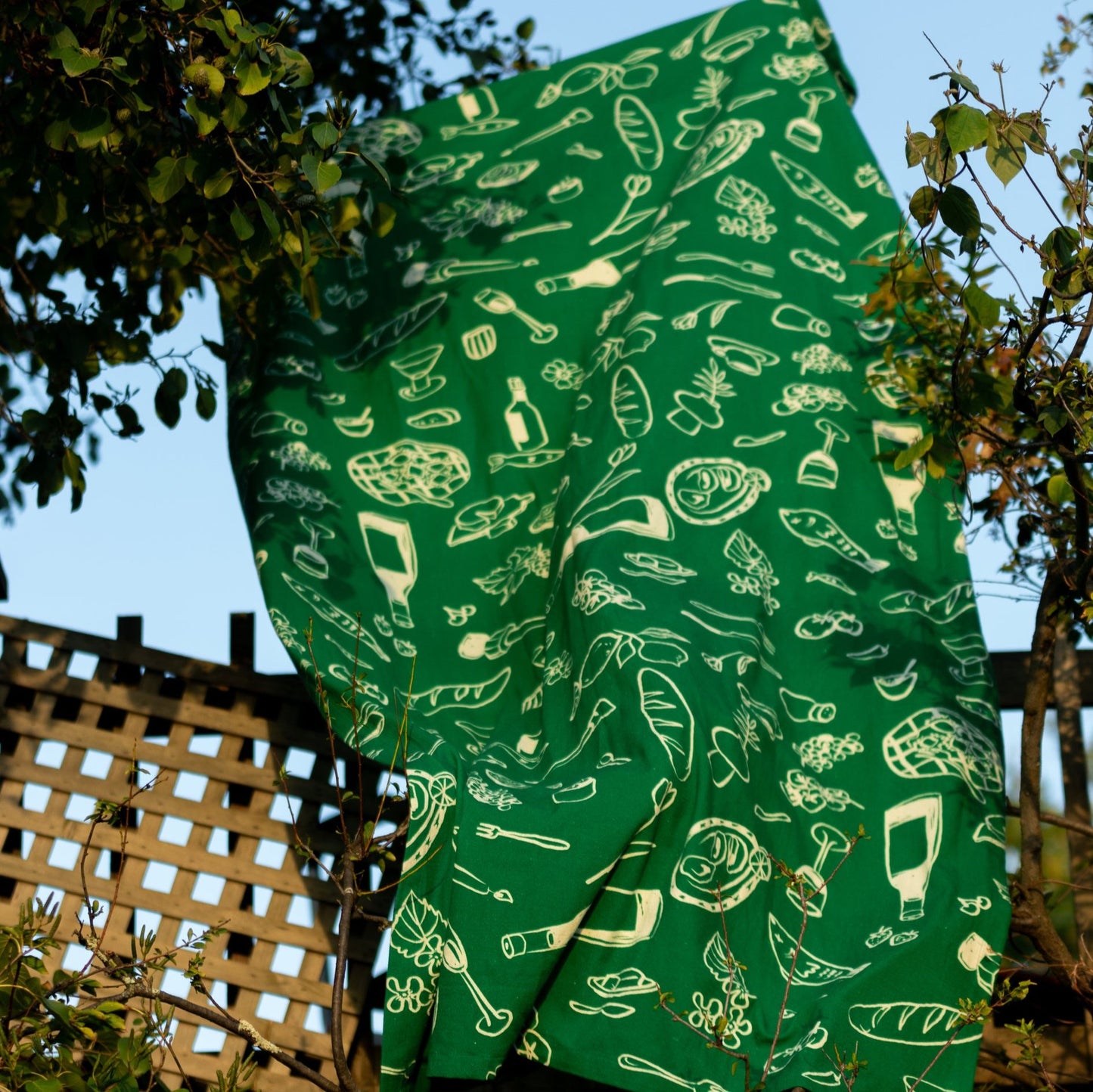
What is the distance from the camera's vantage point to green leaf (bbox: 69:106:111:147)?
2.35 m

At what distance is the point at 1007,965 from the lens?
7.36ft

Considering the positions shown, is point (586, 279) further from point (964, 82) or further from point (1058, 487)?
point (964, 82)

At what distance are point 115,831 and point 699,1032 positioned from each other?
4.36 ft

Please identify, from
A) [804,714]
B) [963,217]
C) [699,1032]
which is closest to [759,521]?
[804,714]

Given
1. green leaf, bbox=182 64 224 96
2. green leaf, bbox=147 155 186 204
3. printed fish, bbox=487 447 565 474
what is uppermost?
green leaf, bbox=182 64 224 96

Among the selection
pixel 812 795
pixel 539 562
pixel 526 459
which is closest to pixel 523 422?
pixel 526 459

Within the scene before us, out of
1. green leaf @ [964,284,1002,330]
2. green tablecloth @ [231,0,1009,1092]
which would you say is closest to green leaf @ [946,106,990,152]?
green leaf @ [964,284,1002,330]

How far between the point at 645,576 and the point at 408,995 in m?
0.90

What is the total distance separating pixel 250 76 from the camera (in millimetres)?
2299

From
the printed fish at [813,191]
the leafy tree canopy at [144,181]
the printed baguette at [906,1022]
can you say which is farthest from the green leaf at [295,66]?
the printed baguette at [906,1022]

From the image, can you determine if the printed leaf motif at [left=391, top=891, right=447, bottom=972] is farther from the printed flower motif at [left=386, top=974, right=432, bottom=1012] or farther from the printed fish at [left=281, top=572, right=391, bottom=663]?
the printed fish at [left=281, top=572, right=391, bottom=663]

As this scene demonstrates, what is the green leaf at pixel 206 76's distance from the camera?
2.29 metres

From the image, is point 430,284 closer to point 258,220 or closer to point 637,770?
point 258,220

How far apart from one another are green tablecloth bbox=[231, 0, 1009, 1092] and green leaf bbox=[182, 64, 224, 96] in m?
0.89
